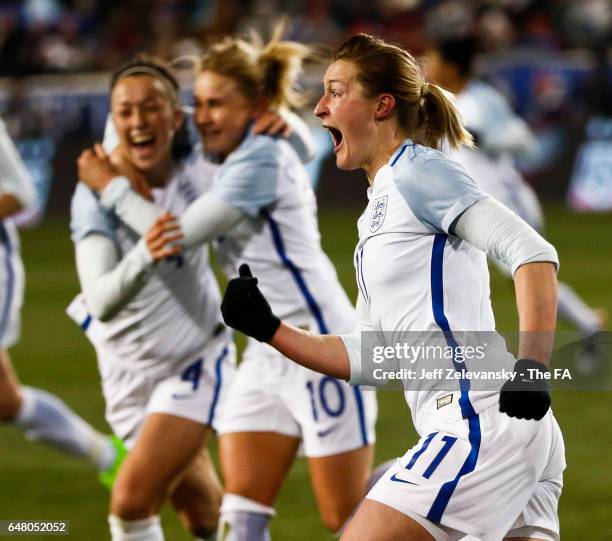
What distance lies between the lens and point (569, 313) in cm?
882

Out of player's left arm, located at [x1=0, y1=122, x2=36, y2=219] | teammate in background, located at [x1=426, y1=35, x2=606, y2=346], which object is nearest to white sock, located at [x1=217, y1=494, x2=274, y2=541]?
player's left arm, located at [x1=0, y1=122, x2=36, y2=219]

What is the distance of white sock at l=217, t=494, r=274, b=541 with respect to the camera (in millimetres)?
4684

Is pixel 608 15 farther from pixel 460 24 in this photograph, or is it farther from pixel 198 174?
pixel 198 174

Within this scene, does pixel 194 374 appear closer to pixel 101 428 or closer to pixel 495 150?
pixel 101 428

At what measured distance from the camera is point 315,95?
52.5ft

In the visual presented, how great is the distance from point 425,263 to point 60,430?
3430 millimetres

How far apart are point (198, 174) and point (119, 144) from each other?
0.32 meters

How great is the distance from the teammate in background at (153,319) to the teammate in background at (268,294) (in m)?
0.14

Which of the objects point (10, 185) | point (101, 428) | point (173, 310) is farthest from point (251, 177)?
point (101, 428)

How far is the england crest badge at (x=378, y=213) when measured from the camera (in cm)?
346

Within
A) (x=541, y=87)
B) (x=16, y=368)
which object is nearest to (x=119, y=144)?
(x=16, y=368)

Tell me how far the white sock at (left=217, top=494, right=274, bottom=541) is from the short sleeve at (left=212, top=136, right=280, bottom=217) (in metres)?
1.00

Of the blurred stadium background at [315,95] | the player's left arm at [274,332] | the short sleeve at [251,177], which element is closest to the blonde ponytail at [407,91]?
the player's left arm at [274,332]

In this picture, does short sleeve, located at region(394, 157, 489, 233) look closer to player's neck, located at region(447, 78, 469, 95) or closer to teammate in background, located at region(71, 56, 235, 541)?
teammate in background, located at region(71, 56, 235, 541)
